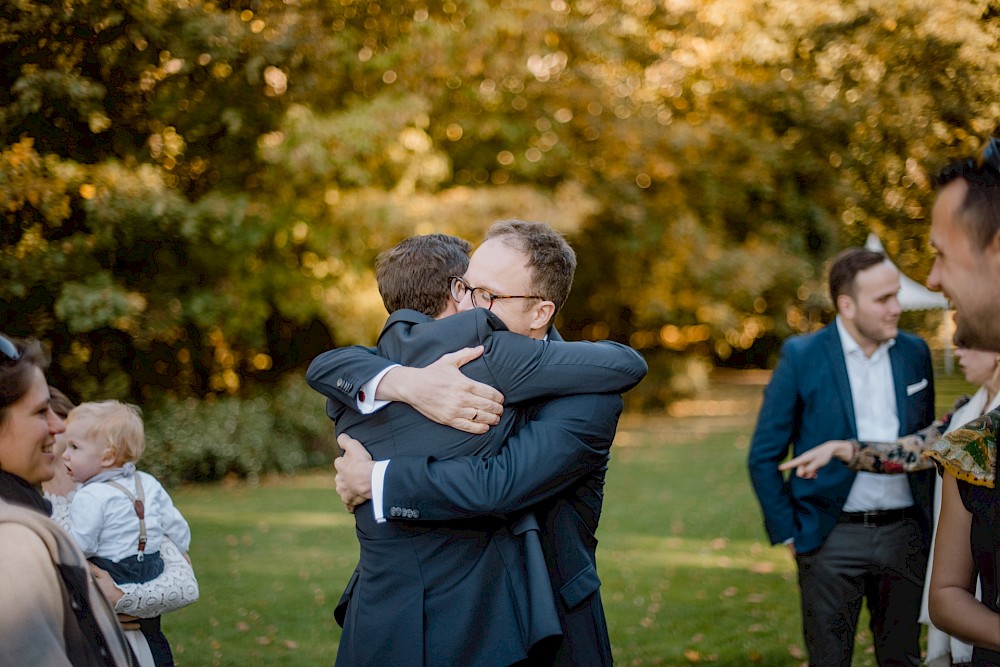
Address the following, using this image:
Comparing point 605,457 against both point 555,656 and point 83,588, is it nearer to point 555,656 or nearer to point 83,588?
point 555,656

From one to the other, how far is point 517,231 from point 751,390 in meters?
31.9

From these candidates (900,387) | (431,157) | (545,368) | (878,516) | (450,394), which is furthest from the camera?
(431,157)

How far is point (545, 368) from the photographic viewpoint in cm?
251

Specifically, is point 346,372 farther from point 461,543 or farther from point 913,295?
point 913,295

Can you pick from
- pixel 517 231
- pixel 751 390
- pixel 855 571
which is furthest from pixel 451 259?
pixel 751 390

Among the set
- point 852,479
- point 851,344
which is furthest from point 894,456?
point 851,344

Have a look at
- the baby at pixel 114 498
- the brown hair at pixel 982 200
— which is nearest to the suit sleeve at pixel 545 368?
the brown hair at pixel 982 200

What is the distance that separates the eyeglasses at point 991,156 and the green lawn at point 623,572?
3306 mm

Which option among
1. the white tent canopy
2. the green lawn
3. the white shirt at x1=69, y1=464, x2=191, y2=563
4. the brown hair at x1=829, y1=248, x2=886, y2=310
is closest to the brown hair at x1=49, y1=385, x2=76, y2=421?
the white shirt at x1=69, y1=464, x2=191, y2=563

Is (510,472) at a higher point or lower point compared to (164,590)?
higher

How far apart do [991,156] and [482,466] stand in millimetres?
1451

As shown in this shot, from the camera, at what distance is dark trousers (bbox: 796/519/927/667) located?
428 cm

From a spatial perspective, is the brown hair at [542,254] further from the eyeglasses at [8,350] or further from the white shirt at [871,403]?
the white shirt at [871,403]

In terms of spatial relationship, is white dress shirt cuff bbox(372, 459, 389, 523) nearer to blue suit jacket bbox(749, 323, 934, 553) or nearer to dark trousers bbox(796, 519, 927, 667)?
blue suit jacket bbox(749, 323, 934, 553)
